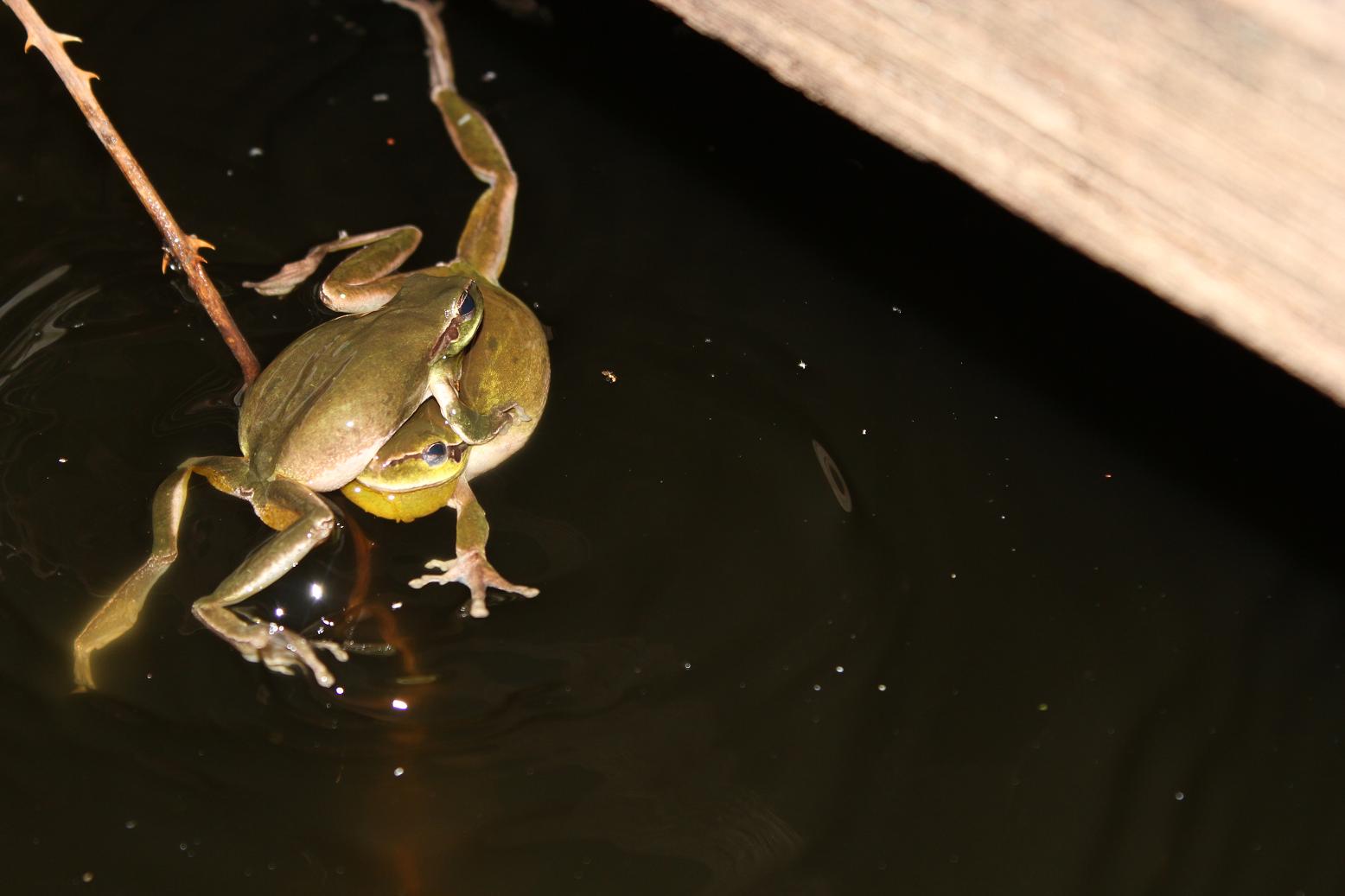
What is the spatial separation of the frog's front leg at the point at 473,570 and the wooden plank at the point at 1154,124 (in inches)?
49.2

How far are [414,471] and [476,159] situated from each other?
4.06 feet

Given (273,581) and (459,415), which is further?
(459,415)

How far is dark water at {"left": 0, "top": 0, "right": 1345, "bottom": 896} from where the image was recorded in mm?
2340

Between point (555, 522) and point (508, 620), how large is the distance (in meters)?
0.29

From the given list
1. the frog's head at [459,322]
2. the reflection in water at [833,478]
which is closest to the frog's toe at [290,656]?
the frog's head at [459,322]

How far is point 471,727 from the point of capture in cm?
243

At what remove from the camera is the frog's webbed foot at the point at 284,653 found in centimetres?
241

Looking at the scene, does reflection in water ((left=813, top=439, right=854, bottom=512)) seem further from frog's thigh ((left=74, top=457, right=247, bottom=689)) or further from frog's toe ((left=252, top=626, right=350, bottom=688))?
frog's thigh ((left=74, top=457, right=247, bottom=689))

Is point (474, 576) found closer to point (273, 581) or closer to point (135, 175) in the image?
point (273, 581)

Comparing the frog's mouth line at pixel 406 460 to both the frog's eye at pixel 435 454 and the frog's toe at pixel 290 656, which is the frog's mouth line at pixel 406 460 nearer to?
the frog's eye at pixel 435 454

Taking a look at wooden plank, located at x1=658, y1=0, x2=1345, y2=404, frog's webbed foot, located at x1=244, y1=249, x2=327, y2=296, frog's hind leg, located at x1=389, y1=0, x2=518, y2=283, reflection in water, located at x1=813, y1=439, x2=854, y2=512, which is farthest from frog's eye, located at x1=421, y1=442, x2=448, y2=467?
wooden plank, located at x1=658, y1=0, x2=1345, y2=404

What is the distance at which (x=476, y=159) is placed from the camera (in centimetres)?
339

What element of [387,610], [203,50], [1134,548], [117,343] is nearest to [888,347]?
[1134,548]

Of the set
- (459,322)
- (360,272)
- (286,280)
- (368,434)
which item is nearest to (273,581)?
(368,434)
